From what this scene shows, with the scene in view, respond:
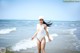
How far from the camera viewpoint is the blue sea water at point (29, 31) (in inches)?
131

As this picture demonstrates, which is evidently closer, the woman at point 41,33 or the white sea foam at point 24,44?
the woman at point 41,33

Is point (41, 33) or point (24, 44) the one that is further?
point (24, 44)

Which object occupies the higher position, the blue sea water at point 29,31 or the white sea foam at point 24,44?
the blue sea water at point 29,31

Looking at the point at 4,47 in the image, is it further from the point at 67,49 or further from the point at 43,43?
the point at 67,49

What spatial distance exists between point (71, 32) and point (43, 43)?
0.51 meters

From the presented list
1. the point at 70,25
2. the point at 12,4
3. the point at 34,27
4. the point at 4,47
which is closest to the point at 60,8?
the point at 70,25

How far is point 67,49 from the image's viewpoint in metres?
3.30

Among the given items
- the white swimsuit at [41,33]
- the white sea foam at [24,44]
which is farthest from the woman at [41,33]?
the white sea foam at [24,44]

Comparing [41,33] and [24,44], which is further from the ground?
[41,33]

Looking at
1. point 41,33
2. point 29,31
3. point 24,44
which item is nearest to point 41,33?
point 41,33

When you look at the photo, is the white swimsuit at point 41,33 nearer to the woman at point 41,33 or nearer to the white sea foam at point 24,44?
the woman at point 41,33

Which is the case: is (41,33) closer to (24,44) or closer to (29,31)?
(29,31)

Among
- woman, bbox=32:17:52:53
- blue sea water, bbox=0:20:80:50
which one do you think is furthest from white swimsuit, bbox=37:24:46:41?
blue sea water, bbox=0:20:80:50

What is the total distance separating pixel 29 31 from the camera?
11.0ft
